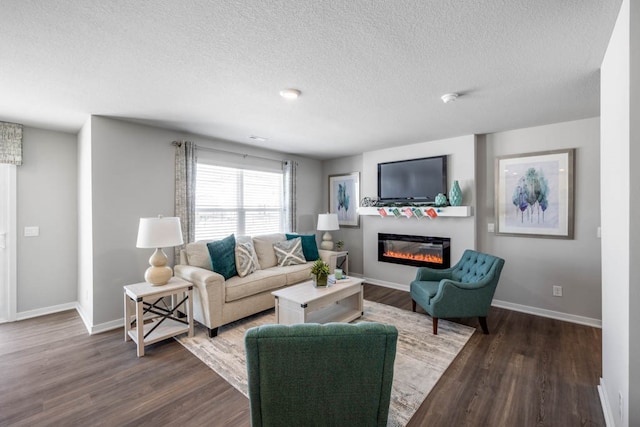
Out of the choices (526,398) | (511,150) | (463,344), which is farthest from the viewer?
(511,150)

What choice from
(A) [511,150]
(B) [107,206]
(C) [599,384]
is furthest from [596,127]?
(B) [107,206]

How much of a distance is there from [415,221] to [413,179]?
2.22 ft

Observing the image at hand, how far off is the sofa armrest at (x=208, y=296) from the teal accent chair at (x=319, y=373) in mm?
1907

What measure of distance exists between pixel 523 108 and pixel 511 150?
99 cm

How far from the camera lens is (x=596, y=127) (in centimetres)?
331

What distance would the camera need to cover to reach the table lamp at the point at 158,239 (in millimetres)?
2912

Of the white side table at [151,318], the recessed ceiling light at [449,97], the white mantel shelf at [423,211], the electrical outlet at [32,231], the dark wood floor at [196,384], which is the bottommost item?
the dark wood floor at [196,384]

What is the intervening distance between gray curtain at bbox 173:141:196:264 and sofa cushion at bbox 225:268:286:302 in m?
0.98

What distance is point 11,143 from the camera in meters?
3.35

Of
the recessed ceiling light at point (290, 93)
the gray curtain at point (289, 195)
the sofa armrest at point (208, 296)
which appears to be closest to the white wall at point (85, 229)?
the sofa armrest at point (208, 296)

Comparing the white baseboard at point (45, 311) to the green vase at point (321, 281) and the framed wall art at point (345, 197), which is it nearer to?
the green vase at point (321, 281)

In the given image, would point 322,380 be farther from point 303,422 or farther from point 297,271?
point 297,271

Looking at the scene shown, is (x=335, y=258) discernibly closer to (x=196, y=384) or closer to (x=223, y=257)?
(x=223, y=257)

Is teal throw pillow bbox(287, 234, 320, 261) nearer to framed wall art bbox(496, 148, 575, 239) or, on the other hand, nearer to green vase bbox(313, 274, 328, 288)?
green vase bbox(313, 274, 328, 288)
